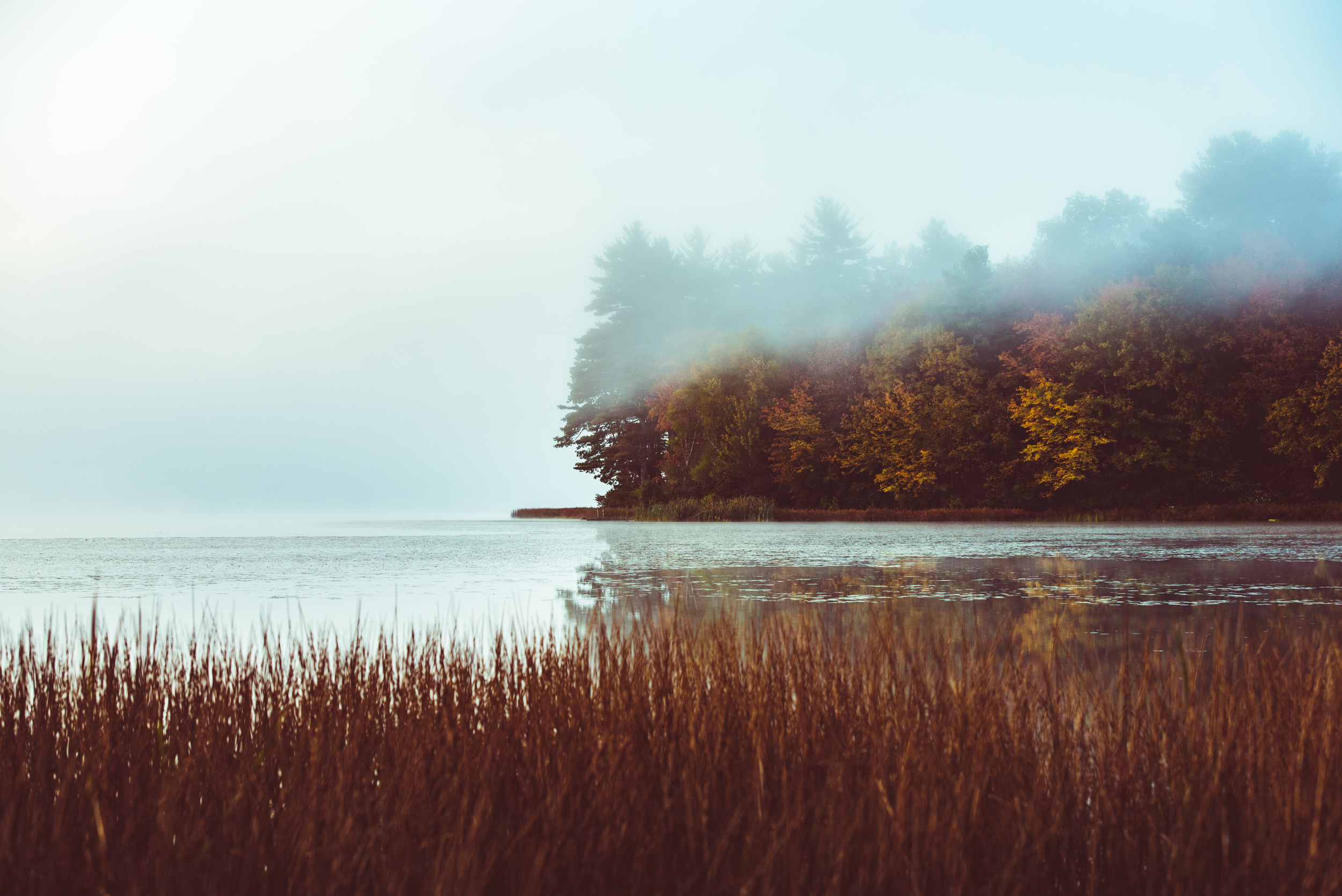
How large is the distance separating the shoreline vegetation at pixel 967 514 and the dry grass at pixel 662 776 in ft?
79.9

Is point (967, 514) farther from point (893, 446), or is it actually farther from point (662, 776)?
point (662, 776)

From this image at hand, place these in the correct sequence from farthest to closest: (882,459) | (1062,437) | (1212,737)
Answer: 1. (882,459)
2. (1062,437)
3. (1212,737)

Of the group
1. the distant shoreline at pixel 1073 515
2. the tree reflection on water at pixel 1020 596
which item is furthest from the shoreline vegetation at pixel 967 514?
the tree reflection on water at pixel 1020 596

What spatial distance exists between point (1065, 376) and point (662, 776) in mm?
28925

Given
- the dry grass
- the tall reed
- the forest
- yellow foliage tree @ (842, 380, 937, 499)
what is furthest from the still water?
the tall reed

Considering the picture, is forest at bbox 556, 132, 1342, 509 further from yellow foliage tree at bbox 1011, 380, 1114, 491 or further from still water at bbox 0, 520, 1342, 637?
still water at bbox 0, 520, 1342, 637

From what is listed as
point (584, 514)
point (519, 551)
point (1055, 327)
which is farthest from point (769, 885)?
point (584, 514)

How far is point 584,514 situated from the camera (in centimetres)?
4762

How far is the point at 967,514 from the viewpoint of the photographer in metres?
29.5

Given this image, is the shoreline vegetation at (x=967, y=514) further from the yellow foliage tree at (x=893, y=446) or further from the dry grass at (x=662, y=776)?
the dry grass at (x=662, y=776)

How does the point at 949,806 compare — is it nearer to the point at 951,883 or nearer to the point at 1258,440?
the point at 951,883

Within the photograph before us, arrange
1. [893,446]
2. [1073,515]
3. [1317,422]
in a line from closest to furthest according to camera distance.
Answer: [1317,422]
[1073,515]
[893,446]

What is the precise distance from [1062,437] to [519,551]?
19.0m

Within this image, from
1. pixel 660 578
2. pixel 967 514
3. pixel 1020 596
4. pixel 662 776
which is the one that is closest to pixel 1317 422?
pixel 967 514
